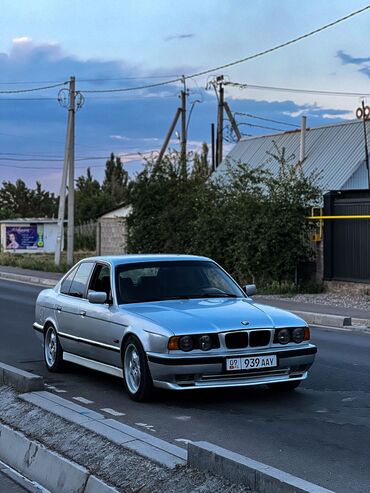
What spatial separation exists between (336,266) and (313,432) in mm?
16634

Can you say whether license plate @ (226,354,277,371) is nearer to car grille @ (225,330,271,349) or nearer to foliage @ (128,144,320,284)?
car grille @ (225,330,271,349)

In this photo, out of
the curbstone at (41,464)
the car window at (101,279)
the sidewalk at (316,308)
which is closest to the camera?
the curbstone at (41,464)

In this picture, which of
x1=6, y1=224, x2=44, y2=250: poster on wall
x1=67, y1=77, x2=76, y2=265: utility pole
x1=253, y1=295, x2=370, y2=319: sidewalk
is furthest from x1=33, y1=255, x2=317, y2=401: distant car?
x1=6, y1=224, x2=44, y2=250: poster on wall

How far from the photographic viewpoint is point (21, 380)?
7973 mm

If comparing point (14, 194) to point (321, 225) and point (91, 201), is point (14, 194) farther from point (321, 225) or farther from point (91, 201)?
point (321, 225)

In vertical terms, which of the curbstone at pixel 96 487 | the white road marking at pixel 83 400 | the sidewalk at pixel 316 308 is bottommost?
the white road marking at pixel 83 400

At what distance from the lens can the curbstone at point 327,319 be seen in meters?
16.7

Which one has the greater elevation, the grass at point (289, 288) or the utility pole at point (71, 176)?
the utility pole at point (71, 176)

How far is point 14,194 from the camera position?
97.6 meters

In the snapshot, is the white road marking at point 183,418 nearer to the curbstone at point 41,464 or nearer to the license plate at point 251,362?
the license plate at point 251,362

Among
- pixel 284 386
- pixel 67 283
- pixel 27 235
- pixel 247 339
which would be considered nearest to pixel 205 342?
pixel 247 339

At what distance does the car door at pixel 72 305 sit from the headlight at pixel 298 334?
2596mm

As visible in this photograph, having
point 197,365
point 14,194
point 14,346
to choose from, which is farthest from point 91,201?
point 197,365

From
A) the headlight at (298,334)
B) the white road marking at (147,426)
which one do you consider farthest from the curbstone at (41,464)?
the headlight at (298,334)
